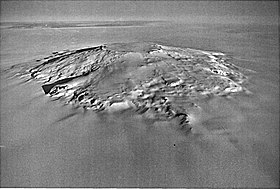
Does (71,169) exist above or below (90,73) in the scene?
below

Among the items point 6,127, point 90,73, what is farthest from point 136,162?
point 90,73

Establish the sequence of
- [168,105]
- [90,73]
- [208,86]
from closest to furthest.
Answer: [168,105]
[208,86]
[90,73]

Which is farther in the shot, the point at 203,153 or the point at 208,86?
the point at 208,86

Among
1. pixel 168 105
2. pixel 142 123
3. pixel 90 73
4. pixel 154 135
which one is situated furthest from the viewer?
pixel 90 73

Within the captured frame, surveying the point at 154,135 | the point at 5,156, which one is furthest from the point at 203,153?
the point at 5,156

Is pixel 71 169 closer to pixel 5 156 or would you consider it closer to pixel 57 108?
pixel 5 156

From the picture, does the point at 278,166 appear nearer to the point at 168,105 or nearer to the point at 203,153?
the point at 203,153
